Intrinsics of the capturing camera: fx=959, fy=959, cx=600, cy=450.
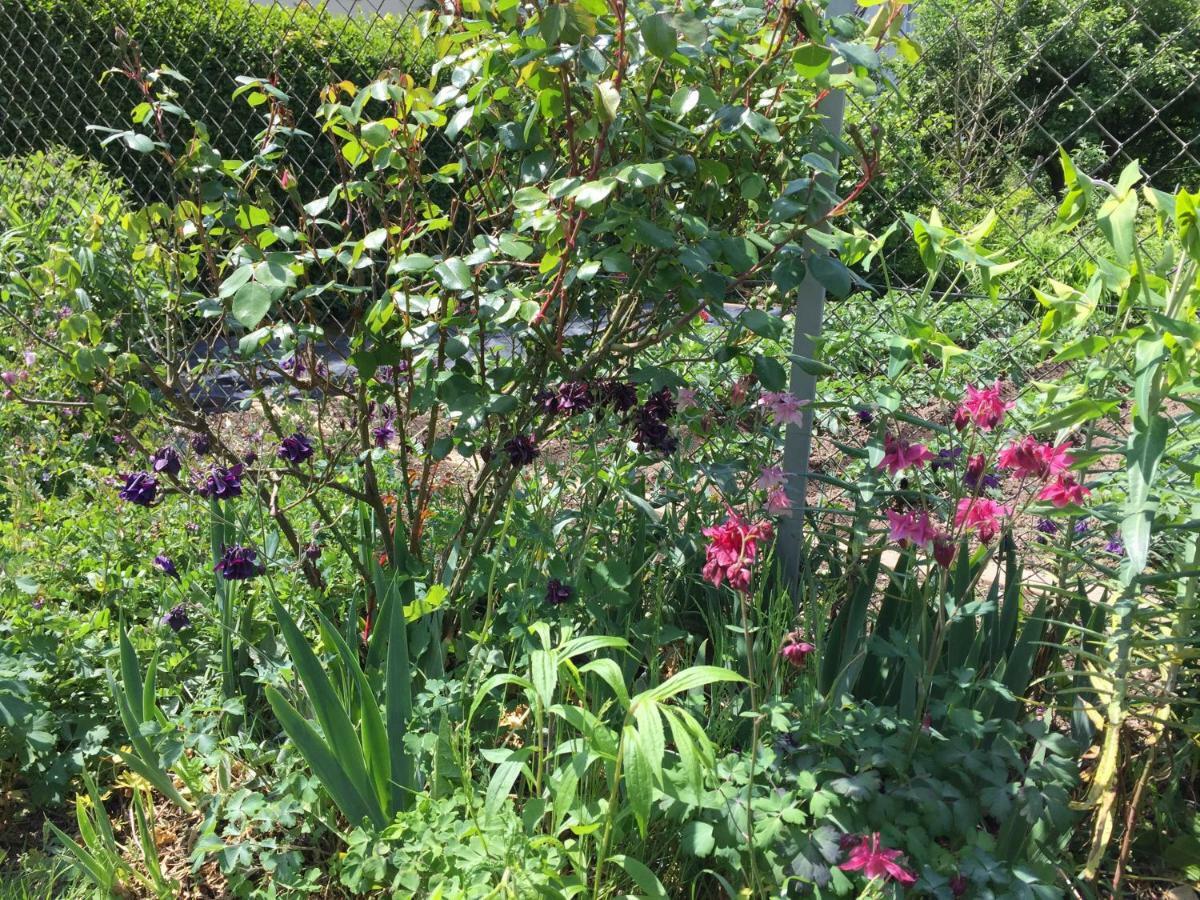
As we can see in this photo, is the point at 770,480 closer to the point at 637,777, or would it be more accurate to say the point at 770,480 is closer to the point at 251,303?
the point at 637,777

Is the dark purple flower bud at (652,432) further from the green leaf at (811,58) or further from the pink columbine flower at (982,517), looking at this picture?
the green leaf at (811,58)

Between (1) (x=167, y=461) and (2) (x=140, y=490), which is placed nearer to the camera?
(2) (x=140, y=490)

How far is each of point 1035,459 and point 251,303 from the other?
54.0 inches

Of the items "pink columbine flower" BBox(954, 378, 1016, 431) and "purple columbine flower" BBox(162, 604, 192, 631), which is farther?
"purple columbine flower" BBox(162, 604, 192, 631)

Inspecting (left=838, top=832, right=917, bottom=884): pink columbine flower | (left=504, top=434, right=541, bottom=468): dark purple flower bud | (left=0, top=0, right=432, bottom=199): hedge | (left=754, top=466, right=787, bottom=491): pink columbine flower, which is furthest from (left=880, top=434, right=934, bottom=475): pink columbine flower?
(left=0, top=0, right=432, bottom=199): hedge

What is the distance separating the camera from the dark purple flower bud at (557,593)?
1.92 m

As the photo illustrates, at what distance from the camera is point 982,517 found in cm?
163

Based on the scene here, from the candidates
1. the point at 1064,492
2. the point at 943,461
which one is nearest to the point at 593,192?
the point at 1064,492

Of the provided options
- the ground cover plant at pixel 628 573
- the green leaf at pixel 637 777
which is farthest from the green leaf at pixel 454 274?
the green leaf at pixel 637 777

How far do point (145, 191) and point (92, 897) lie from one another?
5.92 metres

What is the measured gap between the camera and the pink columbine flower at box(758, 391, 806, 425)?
201 centimetres

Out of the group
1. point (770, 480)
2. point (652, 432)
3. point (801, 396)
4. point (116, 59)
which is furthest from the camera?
point (116, 59)

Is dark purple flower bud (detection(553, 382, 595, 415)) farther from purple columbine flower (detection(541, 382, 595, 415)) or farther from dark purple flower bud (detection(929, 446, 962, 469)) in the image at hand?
dark purple flower bud (detection(929, 446, 962, 469))

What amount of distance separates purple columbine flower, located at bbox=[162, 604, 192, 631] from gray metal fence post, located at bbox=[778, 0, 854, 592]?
142cm
